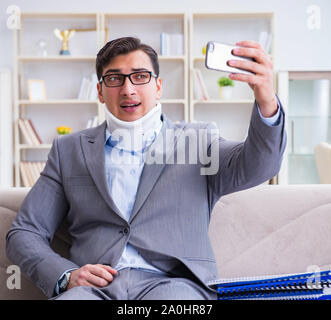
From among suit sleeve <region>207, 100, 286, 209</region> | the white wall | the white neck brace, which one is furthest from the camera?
the white wall

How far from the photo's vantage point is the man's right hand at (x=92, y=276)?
1.21m

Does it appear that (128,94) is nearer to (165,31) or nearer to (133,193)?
(133,193)

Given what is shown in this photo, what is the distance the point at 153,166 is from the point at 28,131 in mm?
3621

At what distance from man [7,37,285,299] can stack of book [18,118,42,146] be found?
335 centimetres

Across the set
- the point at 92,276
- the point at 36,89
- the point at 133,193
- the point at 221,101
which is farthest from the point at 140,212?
the point at 36,89

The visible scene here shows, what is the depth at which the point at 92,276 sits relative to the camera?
1.22 m

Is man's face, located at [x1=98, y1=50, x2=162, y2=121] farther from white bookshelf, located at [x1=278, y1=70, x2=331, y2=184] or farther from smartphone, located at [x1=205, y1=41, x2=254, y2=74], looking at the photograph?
white bookshelf, located at [x1=278, y1=70, x2=331, y2=184]

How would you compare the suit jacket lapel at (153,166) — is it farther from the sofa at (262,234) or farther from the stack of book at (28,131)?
the stack of book at (28,131)

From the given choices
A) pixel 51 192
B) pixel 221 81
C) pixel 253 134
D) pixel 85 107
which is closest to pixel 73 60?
pixel 85 107

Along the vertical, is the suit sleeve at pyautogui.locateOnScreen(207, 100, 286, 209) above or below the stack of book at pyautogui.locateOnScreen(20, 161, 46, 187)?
above

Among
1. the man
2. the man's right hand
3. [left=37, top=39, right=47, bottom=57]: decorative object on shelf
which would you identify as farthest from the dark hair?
[left=37, top=39, right=47, bottom=57]: decorative object on shelf

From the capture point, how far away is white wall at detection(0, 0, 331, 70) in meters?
4.89
